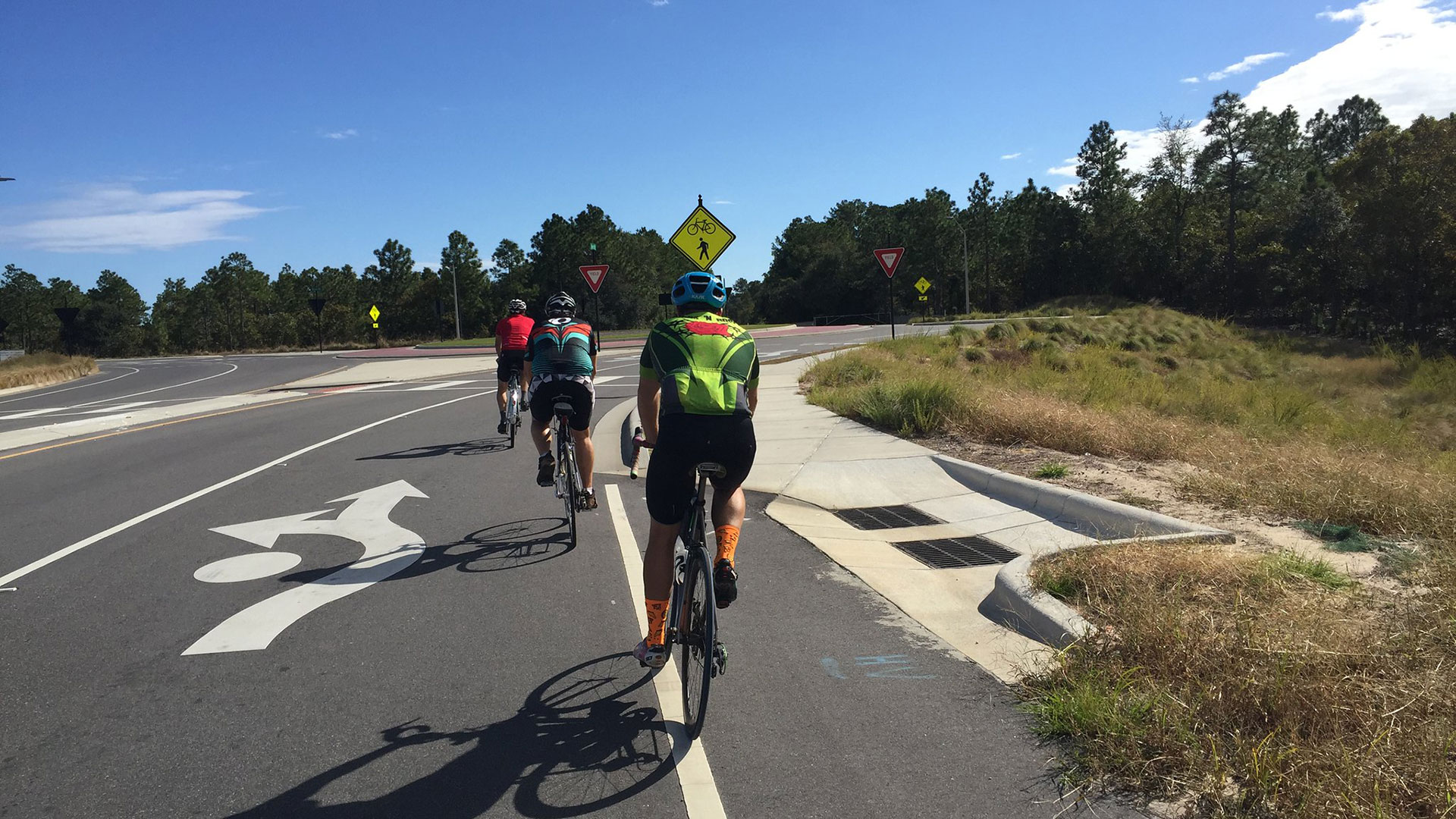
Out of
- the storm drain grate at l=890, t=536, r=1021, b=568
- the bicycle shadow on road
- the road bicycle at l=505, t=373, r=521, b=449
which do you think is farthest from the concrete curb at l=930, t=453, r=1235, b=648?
the road bicycle at l=505, t=373, r=521, b=449

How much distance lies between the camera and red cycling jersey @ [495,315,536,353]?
1091 cm

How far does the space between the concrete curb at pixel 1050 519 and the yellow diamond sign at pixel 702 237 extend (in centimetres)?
669

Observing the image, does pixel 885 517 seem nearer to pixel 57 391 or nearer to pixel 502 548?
pixel 502 548

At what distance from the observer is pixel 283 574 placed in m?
6.38

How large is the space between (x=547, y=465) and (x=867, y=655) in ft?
12.2

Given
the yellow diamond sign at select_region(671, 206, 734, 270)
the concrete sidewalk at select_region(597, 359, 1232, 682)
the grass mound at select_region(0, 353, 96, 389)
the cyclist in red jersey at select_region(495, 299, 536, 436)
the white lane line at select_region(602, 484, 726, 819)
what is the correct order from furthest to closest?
the grass mound at select_region(0, 353, 96, 389), the yellow diamond sign at select_region(671, 206, 734, 270), the cyclist in red jersey at select_region(495, 299, 536, 436), the concrete sidewalk at select_region(597, 359, 1232, 682), the white lane line at select_region(602, 484, 726, 819)

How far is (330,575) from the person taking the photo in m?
6.36

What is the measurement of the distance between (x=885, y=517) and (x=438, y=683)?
4594 mm

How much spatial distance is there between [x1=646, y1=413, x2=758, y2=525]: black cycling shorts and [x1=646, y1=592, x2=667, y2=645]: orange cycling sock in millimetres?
464

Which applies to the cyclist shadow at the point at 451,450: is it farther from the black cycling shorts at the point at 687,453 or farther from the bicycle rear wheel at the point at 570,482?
the black cycling shorts at the point at 687,453

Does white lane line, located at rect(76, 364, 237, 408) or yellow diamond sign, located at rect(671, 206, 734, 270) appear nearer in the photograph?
yellow diamond sign, located at rect(671, 206, 734, 270)

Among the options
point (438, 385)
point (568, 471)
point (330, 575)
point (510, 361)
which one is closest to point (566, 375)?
point (568, 471)

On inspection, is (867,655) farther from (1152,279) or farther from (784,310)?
(784,310)

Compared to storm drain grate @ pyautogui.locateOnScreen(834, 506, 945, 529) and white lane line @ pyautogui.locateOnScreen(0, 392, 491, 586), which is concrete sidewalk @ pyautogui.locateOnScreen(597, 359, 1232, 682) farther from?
white lane line @ pyautogui.locateOnScreen(0, 392, 491, 586)
